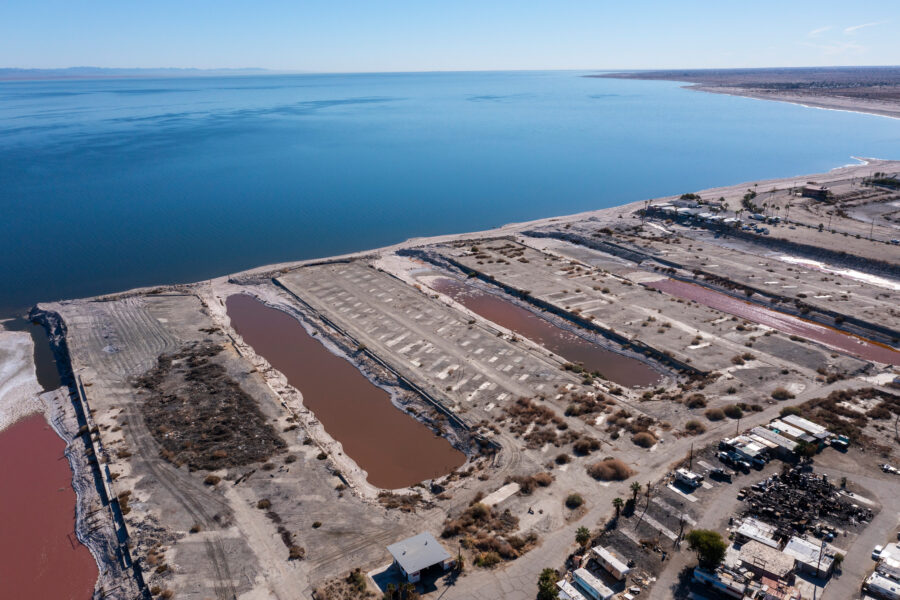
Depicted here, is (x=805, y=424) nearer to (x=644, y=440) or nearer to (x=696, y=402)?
(x=696, y=402)

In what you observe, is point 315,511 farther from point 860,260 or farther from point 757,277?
point 860,260

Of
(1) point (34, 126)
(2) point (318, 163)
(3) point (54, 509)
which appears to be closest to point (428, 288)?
(3) point (54, 509)

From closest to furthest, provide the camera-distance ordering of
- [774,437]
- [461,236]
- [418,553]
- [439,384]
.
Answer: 1. [418,553]
2. [774,437]
3. [439,384]
4. [461,236]

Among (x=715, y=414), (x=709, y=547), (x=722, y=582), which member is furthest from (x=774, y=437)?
(x=722, y=582)

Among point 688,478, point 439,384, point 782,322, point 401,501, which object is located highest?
point 688,478

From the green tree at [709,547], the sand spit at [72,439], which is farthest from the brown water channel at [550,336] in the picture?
the sand spit at [72,439]

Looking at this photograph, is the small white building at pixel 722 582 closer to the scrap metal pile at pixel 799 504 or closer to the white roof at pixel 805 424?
the scrap metal pile at pixel 799 504
